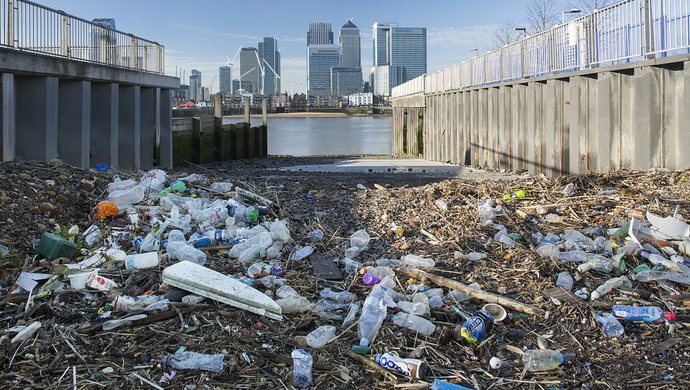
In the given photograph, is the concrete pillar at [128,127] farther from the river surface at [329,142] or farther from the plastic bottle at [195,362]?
the river surface at [329,142]

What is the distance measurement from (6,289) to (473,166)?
15.0m

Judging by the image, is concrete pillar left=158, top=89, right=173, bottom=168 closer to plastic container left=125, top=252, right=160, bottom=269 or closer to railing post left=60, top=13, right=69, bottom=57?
railing post left=60, top=13, right=69, bottom=57

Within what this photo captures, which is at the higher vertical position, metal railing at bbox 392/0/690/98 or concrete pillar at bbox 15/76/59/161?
metal railing at bbox 392/0/690/98

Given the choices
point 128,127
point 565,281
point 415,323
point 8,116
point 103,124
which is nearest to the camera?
point 415,323

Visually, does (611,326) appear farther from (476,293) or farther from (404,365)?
(404,365)

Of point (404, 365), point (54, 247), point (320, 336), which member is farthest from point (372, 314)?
point (54, 247)

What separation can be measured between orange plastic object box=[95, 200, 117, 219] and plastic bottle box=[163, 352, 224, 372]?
139 inches

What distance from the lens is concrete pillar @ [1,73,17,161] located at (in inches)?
383

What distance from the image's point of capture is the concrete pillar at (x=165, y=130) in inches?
681

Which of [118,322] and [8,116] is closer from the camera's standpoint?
[118,322]

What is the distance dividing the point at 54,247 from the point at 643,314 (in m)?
5.32

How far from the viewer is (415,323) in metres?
4.02

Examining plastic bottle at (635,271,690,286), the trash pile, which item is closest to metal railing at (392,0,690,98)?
the trash pile

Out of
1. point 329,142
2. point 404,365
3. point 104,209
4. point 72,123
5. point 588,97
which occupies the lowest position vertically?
point 404,365
